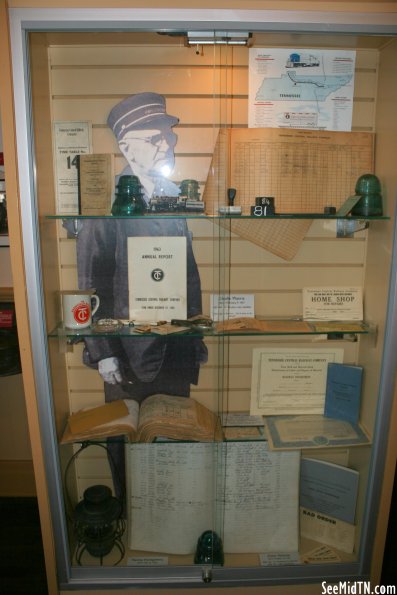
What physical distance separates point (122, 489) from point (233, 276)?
1102 mm

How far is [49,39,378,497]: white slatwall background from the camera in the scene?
5.14 feet

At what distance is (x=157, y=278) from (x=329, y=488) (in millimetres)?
1159

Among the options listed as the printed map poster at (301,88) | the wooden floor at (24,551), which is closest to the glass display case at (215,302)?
the printed map poster at (301,88)

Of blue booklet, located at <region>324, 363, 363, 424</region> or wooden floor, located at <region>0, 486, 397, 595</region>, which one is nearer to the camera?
blue booklet, located at <region>324, 363, 363, 424</region>

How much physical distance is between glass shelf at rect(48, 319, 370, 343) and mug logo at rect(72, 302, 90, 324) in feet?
0.13

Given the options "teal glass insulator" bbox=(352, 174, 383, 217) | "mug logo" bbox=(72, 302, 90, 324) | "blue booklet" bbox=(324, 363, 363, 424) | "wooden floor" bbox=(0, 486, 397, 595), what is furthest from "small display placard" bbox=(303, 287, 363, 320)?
"wooden floor" bbox=(0, 486, 397, 595)

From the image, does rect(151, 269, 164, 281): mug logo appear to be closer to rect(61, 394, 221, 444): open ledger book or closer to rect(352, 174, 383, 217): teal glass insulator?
rect(61, 394, 221, 444): open ledger book

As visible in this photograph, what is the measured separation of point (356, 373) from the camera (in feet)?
5.68

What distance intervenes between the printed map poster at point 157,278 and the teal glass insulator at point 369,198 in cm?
68

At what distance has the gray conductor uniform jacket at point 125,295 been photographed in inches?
65.6

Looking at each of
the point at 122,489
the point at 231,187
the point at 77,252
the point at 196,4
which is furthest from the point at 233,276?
the point at 122,489

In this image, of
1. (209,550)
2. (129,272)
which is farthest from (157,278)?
(209,550)

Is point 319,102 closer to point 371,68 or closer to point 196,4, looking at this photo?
point 371,68

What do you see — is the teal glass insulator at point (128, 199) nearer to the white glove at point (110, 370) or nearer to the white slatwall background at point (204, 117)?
the white slatwall background at point (204, 117)
